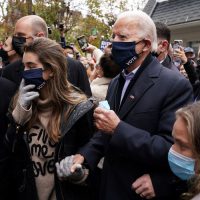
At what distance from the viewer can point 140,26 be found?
302 cm

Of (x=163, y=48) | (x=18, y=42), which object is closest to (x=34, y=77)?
(x=18, y=42)

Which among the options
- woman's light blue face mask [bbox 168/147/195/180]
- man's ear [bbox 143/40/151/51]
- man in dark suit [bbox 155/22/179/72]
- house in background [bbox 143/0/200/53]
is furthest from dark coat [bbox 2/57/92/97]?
house in background [bbox 143/0/200/53]

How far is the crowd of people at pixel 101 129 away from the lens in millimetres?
2686

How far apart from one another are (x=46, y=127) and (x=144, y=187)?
2.94 ft

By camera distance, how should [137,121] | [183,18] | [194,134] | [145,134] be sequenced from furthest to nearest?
[183,18] < [137,121] < [145,134] < [194,134]

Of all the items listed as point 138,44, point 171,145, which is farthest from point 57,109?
point 171,145

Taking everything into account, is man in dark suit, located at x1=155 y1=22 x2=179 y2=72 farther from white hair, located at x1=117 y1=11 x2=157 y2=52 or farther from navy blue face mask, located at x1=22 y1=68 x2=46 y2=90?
navy blue face mask, located at x1=22 y1=68 x2=46 y2=90

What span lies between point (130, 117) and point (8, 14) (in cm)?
2218

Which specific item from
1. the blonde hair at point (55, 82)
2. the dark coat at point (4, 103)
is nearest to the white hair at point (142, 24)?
the blonde hair at point (55, 82)

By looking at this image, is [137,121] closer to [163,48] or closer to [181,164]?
[181,164]

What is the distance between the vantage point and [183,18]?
1388 cm

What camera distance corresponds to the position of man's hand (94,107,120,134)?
271cm

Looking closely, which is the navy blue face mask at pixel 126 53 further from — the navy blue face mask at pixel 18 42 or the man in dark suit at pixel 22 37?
the navy blue face mask at pixel 18 42

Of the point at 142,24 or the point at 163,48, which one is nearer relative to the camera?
the point at 142,24
